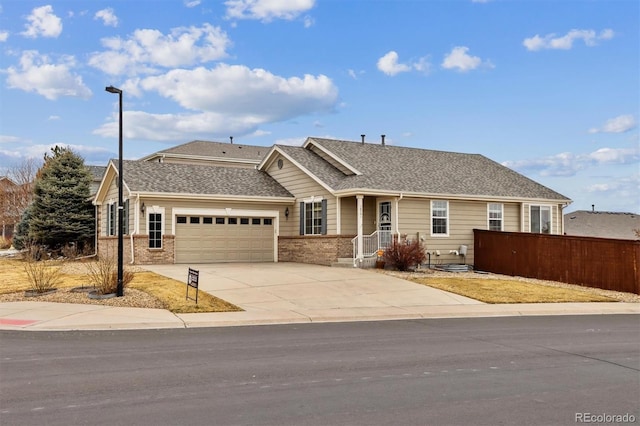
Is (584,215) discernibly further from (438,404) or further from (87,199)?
(438,404)

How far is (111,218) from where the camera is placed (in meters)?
28.6

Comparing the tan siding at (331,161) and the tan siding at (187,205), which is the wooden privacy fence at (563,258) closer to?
the tan siding at (331,161)

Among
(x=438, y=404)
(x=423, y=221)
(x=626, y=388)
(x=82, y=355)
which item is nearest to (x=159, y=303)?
(x=82, y=355)

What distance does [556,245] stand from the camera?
22016mm

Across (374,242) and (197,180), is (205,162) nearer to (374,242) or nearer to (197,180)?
(197,180)

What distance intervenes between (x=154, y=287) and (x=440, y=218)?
13.6 metres

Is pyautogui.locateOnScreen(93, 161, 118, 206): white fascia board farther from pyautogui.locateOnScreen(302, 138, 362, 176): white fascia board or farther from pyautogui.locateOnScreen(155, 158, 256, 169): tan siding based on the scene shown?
pyautogui.locateOnScreen(302, 138, 362, 176): white fascia board

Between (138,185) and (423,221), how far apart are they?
12.4 metres

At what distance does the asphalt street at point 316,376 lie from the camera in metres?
5.96

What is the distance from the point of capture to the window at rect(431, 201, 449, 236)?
25.2 metres

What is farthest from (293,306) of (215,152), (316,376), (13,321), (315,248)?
(215,152)

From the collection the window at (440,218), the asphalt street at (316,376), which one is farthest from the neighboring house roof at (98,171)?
the asphalt street at (316,376)

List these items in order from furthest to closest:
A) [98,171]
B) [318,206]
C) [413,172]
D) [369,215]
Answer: [98,171] < [413,172] < [318,206] < [369,215]

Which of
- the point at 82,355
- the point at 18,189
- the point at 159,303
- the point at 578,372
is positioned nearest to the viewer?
the point at 578,372
